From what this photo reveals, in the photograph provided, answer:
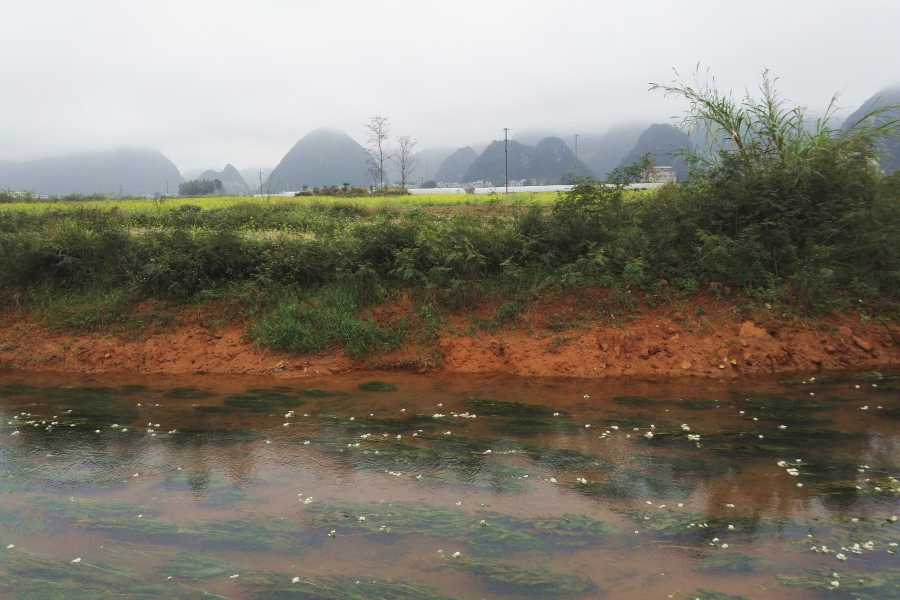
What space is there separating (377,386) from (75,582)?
5.47 meters

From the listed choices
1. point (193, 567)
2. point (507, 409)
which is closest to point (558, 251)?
point (507, 409)

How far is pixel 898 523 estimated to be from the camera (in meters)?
5.00

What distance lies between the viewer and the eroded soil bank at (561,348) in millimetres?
9734

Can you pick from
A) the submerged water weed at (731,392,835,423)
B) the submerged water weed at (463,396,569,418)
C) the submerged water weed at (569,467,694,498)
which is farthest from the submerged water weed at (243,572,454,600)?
the submerged water weed at (731,392,835,423)

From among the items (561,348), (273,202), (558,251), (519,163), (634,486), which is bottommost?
(634,486)

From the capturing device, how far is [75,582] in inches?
181

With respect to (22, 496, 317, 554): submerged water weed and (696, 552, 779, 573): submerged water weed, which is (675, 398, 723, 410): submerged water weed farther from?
(22, 496, 317, 554): submerged water weed

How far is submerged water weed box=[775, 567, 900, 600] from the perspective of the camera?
4.14 meters

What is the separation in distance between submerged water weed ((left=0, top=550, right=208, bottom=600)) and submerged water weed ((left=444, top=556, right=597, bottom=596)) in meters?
2.14

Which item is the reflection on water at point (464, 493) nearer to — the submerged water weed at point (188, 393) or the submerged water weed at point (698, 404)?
the submerged water weed at point (698, 404)

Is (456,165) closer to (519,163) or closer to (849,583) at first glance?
(519,163)

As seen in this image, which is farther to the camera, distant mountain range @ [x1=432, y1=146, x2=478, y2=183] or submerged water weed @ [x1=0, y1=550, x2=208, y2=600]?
distant mountain range @ [x1=432, y1=146, x2=478, y2=183]

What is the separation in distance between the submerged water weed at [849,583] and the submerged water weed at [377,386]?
20.8ft

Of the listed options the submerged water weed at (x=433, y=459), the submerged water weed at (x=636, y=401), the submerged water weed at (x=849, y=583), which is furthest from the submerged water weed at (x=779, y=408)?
the submerged water weed at (x=433, y=459)
